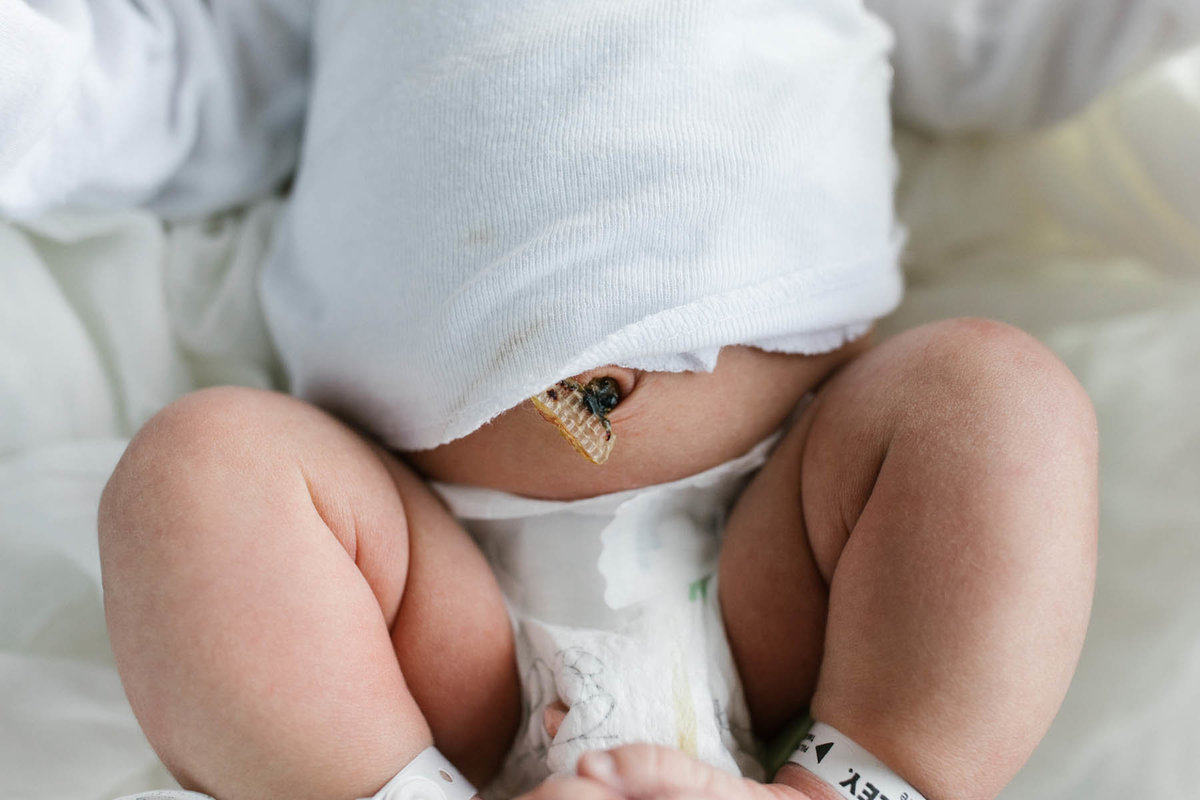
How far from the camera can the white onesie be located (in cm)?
66

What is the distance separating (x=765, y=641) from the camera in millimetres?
712

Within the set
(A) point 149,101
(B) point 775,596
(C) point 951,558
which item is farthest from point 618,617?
(A) point 149,101

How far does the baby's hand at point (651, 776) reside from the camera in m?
0.53

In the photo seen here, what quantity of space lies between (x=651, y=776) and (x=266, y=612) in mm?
256

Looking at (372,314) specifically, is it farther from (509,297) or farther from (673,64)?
(673,64)

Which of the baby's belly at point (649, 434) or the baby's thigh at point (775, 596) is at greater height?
the baby's belly at point (649, 434)

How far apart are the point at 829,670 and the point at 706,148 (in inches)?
14.7

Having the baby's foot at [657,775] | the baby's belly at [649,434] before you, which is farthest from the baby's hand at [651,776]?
the baby's belly at [649,434]

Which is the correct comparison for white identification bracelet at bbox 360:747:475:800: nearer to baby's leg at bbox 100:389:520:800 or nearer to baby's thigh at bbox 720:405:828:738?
baby's leg at bbox 100:389:520:800

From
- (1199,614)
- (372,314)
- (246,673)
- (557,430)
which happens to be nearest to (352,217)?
(372,314)

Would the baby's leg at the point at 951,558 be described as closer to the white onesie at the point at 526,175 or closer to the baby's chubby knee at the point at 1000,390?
the baby's chubby knee at the point at 1000,390

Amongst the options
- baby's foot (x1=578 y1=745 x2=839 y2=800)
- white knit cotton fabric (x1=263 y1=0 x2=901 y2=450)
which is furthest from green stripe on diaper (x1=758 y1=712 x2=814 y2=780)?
white knit cotton fabric (x1=263 y1=0 x2=901 y2=450)

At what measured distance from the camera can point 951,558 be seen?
22.8 inches

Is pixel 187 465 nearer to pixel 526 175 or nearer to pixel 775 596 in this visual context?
pixel 526 175
